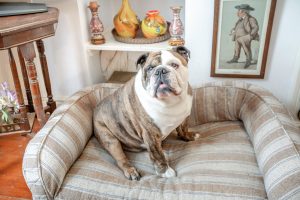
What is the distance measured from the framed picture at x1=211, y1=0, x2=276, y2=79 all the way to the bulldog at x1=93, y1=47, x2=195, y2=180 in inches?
16.8

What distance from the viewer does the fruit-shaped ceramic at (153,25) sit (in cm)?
154

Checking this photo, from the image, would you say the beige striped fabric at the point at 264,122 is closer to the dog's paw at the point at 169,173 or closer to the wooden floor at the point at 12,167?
the dog's paw at the point at 169,173

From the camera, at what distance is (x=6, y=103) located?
156 cm

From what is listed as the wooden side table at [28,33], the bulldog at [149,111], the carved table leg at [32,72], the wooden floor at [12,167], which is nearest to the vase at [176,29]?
the bulldog at [149,111]

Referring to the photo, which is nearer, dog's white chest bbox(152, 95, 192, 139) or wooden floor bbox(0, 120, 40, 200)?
dog's white chest bbox(152, 95, 192, 139)

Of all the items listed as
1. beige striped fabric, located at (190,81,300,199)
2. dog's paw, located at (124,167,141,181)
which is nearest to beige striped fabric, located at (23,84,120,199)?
dog's paw, located at (124,167,141,181)

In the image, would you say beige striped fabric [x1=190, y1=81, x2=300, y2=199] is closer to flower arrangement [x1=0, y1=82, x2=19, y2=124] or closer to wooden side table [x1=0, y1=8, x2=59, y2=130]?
wooden side table [x1=0, y1=8, x2=59, y2=130]

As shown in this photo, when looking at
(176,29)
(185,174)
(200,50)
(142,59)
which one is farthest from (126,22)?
(185,174)

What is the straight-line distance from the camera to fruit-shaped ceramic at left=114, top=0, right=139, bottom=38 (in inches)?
62.1

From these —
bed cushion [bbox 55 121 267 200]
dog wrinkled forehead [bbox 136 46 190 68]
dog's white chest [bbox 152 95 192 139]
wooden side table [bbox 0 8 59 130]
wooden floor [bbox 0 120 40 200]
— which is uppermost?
wooden side table [bbox 0 8 59 130]

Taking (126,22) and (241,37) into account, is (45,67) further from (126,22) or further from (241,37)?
(241,37)

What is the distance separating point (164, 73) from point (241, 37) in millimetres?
692

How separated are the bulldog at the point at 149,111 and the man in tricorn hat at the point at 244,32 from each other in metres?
0.47

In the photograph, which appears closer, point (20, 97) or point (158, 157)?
point (158, 157)
